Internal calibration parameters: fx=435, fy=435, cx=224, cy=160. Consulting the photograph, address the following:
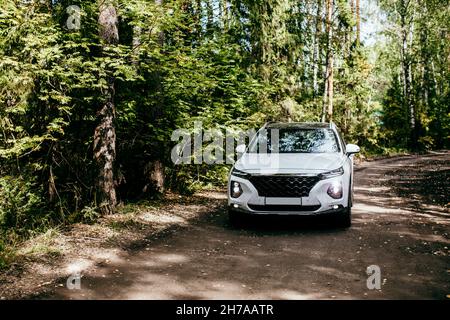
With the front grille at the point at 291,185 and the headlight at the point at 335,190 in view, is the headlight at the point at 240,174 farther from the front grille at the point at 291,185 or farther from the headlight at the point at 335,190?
the headlight at the point at 335,190

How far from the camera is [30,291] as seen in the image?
4750mm

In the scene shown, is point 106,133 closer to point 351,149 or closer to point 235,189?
point 235,189

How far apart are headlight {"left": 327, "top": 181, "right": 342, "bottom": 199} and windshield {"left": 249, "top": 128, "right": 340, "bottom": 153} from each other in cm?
121

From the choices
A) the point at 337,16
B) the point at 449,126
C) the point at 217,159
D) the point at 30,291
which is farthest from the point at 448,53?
the point at 30,291

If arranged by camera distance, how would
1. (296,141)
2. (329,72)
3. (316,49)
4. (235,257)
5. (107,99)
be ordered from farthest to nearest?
(316,49)
(329,72)
(296,141)
(107,99)
(235,257)

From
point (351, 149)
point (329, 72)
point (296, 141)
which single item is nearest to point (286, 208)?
point (296, 141)

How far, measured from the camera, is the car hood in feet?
24.2

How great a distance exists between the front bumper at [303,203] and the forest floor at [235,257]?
0.39 meters

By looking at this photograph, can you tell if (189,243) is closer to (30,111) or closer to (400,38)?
(30,111)

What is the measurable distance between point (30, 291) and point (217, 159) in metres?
7.93

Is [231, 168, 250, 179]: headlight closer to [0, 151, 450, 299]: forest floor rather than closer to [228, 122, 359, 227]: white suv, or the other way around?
[228, 122, 359, 227]: white suv

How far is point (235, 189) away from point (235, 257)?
1.72 meters

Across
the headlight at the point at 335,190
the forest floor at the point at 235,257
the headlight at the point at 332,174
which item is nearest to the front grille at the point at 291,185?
the headlight at the point at 332,174

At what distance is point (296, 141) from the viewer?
28.6ft
